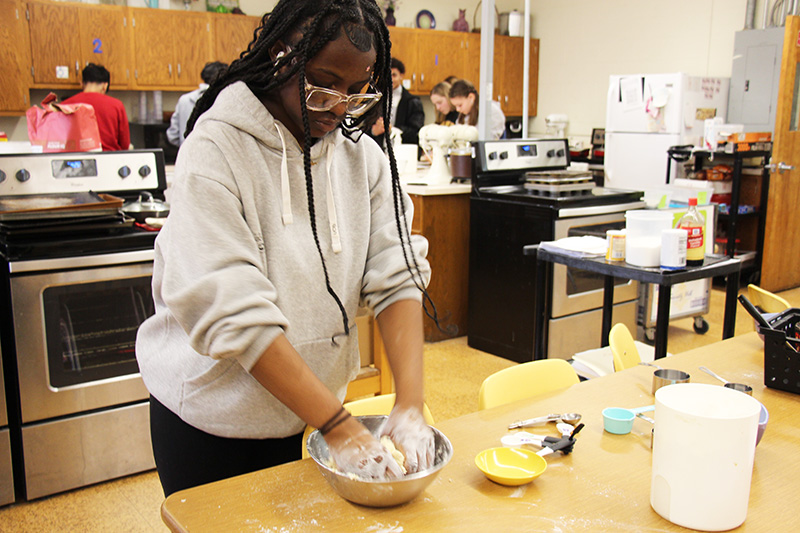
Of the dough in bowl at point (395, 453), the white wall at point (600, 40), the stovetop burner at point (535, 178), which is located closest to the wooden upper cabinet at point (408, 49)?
the white wall at point (600, 40)

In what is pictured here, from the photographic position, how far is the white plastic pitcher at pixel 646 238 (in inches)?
95.0

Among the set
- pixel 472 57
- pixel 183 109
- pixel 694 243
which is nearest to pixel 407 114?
pixel 183 109

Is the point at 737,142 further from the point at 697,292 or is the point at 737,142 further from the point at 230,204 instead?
the point at 230,204

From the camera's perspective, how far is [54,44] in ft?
18.7

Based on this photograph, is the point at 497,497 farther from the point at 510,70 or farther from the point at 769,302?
the point at 510,70

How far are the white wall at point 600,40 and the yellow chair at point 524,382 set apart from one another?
223 inches

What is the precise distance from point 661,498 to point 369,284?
1.96 ft

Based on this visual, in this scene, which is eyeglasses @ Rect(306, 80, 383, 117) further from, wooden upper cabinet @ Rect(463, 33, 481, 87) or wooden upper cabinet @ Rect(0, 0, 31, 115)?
wooden upper cabinet @ Rect(463, 33, 481, 87)

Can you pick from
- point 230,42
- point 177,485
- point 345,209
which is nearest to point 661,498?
point 345,209

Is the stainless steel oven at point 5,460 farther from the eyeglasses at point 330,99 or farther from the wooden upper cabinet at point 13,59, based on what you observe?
the wooden upper cabinet at point 13,59

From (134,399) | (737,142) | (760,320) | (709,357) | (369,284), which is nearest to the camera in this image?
(369,284)

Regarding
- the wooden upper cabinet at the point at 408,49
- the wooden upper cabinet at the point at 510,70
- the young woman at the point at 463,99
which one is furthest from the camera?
the wooden upper cabinet at the point at 510,70

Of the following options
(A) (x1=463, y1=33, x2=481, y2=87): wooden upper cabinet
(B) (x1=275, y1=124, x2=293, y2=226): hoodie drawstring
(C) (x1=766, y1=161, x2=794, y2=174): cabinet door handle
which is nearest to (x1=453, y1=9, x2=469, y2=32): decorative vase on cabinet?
(A) (x1=463, y1=33, x2=481, y2=87): wooden upper cabinet

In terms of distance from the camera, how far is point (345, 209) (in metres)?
1.27
